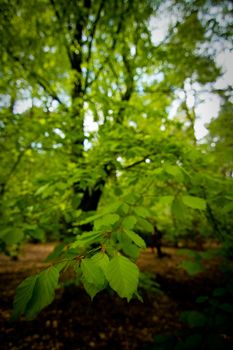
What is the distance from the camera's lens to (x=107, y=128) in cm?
334

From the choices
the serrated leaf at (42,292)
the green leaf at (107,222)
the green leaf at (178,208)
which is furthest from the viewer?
the green leaf at (178,208)

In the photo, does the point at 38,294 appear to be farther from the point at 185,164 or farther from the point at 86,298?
the point at 86,298

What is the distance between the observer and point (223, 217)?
164 inches

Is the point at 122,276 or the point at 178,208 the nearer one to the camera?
the point at 122,276

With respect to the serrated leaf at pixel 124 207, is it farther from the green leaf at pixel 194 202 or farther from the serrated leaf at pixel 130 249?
the green leaf at pixel 194 202

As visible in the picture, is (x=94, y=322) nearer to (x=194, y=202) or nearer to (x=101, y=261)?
(x=194, y=202)

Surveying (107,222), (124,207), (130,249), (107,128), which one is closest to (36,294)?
(107,222)

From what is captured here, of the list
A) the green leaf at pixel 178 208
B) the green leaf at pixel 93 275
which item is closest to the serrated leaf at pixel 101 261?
the green leaf at pixel 93 275

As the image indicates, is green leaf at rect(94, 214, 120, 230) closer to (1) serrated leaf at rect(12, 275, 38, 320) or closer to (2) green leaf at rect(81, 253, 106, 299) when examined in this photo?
(2) green leaf at rect(81, 253, 106, 299)

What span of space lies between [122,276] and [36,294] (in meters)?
0.33

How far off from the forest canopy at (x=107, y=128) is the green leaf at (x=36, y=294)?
0.19 metres

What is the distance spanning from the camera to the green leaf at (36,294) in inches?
33.2

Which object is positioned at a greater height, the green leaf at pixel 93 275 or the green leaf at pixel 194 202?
the green leaf at pixel 194 202

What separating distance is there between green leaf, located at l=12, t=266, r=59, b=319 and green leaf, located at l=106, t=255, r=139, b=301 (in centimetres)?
21
